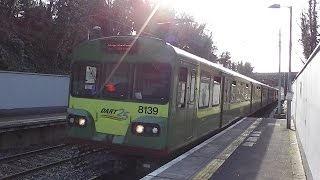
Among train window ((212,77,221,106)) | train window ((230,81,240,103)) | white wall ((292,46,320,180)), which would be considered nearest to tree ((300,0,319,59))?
train window ((230,81,240,103))

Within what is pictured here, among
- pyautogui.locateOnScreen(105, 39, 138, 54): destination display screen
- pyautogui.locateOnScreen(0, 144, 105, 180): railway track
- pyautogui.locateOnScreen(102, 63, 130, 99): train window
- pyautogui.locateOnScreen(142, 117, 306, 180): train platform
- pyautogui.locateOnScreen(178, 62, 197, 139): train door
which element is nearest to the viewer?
pyautogui.locateOnScreen(142, 117, 306, 180): train platform

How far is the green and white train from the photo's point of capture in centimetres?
864

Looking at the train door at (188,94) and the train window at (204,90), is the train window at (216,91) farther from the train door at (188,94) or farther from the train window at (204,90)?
the train door at (188,94)

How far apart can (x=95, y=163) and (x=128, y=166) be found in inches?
30.1

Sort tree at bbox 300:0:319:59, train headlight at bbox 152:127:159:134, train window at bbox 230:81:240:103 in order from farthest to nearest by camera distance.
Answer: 1. tree at bbox 300:0:319:59
2. train window at bbox 230:81:240:103
3. train headlight at bbox 152:127:159:134

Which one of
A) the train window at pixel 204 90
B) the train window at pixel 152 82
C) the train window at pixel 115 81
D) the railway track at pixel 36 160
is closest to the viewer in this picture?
the train window at pixel 152 82

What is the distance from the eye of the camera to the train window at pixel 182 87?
9.16m

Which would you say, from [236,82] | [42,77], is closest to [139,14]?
[42,77]

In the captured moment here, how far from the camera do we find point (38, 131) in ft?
52.2

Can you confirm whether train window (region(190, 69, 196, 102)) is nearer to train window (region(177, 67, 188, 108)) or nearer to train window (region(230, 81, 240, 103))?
train window (region(177, 67, 188, 108))

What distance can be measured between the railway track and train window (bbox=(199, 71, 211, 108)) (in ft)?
9.91

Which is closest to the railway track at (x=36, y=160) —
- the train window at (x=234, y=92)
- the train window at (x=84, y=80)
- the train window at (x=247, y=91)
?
the train window at (x=84, y=80)

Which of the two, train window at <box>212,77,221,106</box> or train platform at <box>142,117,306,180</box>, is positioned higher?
train window at <box>212,77,221,106</box>

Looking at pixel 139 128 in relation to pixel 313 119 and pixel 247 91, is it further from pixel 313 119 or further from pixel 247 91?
pixel 247 91
